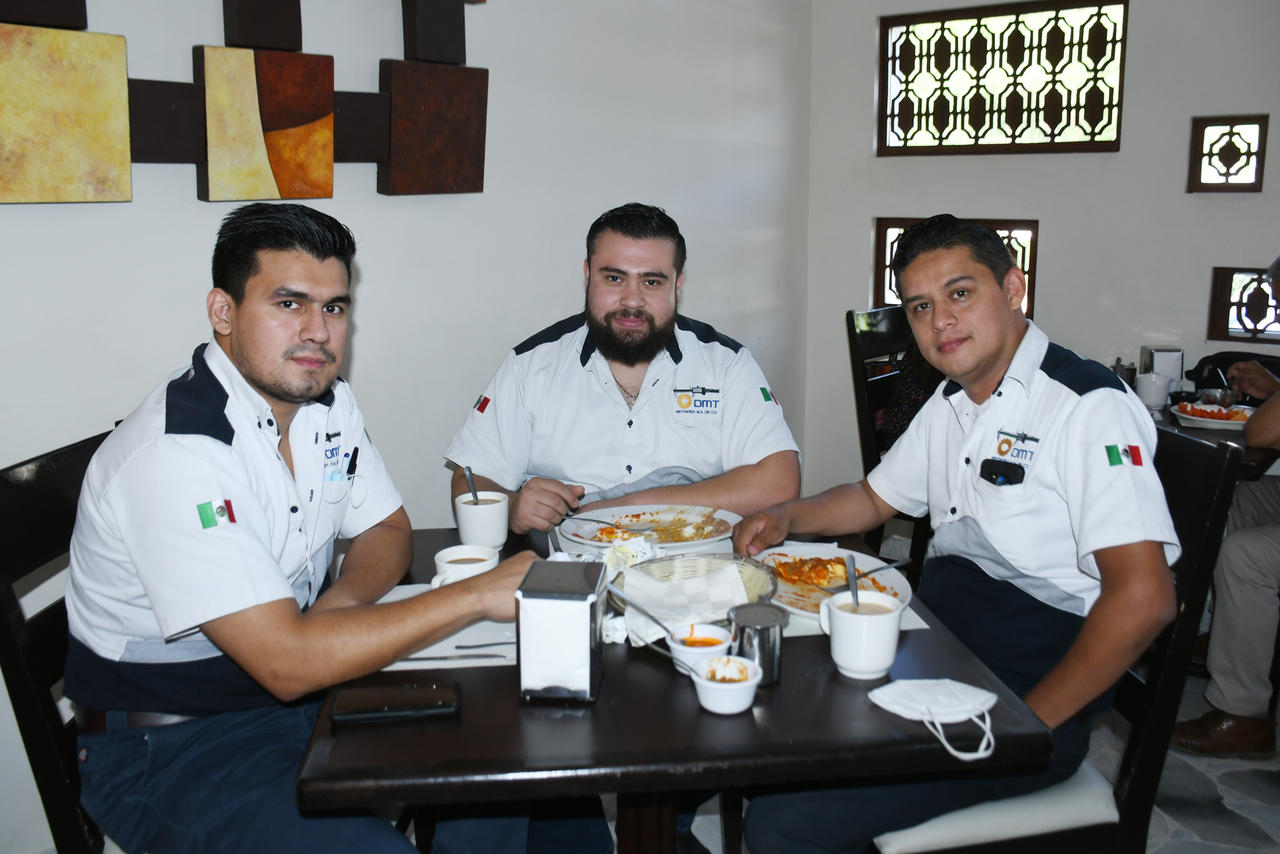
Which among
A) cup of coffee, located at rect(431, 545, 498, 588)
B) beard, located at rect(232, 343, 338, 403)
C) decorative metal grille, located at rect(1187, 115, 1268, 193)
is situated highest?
decorative metal grille, located at rect(1187, 115, 1268, 193)

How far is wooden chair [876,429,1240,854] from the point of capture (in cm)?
162

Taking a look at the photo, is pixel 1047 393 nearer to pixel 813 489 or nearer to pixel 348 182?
pixel 348 182

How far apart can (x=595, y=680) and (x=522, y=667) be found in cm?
10

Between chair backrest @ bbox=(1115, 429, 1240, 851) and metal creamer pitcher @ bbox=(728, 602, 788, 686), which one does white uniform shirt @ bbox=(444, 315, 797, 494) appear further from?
metal creamer pitcher @ bbox=(728, 602, 788, 686)

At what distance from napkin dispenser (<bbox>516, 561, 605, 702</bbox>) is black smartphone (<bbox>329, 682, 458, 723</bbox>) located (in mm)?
103

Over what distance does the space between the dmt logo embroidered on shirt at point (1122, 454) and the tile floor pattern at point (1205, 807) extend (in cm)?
127

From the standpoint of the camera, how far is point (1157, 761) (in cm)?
168

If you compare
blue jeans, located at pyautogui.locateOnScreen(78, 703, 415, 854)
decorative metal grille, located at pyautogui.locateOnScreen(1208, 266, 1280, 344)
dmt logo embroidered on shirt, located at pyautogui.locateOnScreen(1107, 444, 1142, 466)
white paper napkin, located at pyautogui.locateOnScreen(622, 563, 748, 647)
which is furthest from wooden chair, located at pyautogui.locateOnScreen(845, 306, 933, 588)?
blue jeans, located at pyautogui.locateOnScreen(78, 703, 415, 854)

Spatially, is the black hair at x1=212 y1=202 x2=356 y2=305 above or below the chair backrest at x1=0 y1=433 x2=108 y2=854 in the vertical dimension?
above

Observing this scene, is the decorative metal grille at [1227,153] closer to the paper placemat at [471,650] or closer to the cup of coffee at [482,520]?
the cup of coffee at [482,520]

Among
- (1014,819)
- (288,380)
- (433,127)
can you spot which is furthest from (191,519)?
(433,127)

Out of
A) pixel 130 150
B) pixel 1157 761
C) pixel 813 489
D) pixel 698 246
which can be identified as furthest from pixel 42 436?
pixel 813 489

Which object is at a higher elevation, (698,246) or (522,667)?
(698,246)

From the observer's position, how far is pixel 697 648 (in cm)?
137
